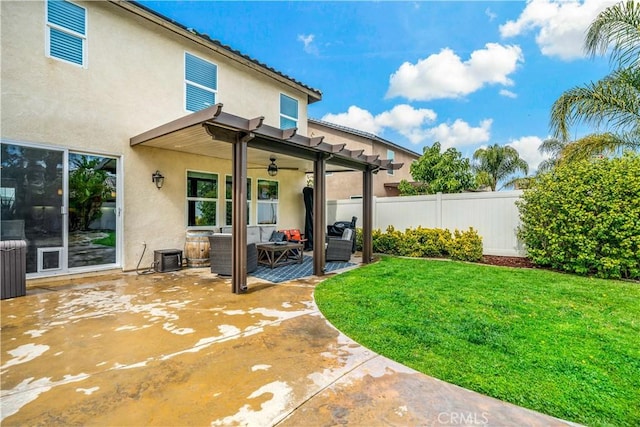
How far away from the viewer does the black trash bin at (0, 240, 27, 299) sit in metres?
5.08

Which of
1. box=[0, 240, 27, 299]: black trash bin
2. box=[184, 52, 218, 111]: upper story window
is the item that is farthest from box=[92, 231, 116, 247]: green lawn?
box=[184, 52, 218, 111]: upper story window

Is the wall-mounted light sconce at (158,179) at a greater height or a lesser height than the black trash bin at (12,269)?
greater

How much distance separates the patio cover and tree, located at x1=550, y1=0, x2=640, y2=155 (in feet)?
16.7

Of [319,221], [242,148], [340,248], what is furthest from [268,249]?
[242,148]

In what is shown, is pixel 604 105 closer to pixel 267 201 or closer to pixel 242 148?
pixel 242 148

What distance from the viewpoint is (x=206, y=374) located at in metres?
2.79

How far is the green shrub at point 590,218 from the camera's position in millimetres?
6523

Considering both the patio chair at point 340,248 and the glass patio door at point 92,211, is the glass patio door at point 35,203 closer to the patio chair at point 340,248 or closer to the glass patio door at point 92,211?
the glass patio door at point 92,211

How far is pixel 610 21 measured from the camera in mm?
7180

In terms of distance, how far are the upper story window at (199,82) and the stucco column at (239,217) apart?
3.97m

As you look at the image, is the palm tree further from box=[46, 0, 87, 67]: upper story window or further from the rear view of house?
box=[46, 0, 87, 67]: upper story window

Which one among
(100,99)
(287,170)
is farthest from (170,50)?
(287,170)

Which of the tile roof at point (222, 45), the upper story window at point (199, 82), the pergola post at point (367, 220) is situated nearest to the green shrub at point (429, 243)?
the pergola post at point (367, 220)

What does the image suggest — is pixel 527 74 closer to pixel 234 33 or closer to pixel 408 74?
pixel 408 74
